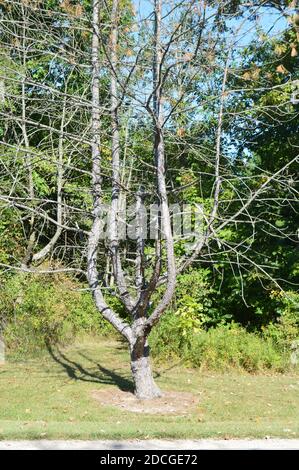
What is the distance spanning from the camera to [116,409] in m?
7.14

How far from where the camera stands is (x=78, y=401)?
7.53 meters

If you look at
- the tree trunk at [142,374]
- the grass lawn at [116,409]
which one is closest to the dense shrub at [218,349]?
the grass lawn at [116,409]

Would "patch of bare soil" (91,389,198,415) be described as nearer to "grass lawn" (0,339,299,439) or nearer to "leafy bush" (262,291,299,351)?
"grass lawn" (0,339,299,439)

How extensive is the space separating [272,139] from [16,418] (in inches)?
349

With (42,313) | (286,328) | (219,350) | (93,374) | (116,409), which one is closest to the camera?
(116,409)

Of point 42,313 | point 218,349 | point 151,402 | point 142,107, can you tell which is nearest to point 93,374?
point 151,402

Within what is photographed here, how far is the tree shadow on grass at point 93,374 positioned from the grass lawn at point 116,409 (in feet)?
0.05

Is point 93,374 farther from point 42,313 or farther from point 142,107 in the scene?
point 142,107

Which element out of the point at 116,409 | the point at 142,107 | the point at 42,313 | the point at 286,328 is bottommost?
the point at 116,409

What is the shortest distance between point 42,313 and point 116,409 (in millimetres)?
5088

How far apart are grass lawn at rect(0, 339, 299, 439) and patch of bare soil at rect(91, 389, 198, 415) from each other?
5.6 inches

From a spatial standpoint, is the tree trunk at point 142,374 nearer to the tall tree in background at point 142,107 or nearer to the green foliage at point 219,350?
the tall tree in background at point 142,107

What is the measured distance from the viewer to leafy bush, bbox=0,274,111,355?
1128 centimetres

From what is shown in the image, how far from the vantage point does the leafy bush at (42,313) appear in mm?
11281
